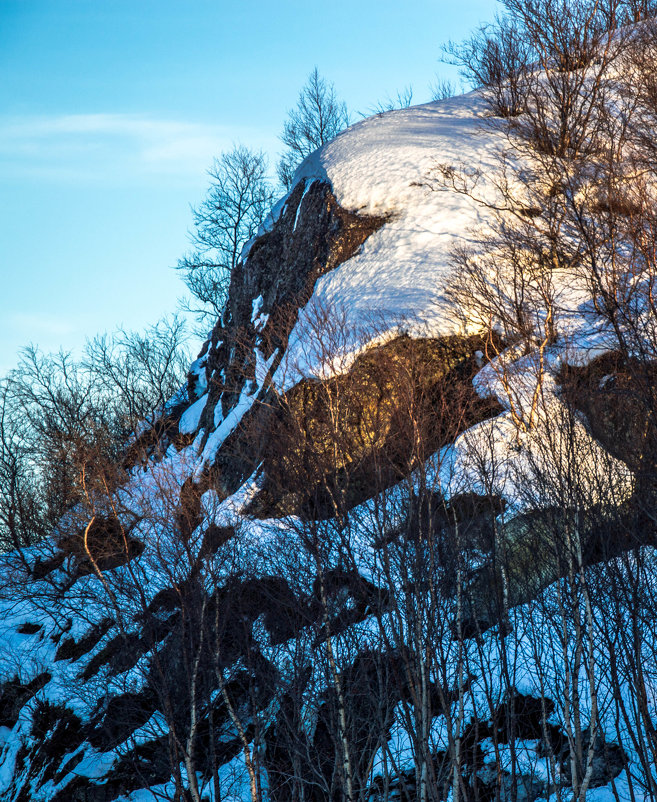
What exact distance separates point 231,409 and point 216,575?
9.40m

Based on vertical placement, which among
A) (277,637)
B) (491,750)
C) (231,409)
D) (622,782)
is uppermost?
(231,409)

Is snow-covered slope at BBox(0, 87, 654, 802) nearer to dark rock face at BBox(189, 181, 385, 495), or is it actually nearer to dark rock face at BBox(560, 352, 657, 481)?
dark rock face at BBox(189, 181, 385, 495)

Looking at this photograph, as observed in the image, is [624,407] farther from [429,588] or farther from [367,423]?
[367,423]

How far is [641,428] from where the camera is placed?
39.3 feet

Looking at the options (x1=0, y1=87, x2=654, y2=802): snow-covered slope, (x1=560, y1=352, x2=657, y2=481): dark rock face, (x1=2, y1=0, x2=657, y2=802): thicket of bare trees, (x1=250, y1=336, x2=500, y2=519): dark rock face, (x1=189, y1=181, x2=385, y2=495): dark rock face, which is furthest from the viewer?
(x1=189, y1=181, x2=385, y2=495): dark rock face

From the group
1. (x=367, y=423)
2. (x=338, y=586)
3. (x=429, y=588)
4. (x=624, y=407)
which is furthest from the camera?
(x=367, y=423)

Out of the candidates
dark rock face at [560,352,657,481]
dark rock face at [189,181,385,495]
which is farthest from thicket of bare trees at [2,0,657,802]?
dark rock face at [189,181,385,495]

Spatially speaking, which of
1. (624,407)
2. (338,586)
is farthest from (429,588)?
(624,407)

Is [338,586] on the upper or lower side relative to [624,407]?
lower

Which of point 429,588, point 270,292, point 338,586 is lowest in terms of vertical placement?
point 429,588

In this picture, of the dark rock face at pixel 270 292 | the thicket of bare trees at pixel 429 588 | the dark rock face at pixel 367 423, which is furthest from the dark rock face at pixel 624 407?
the dark rock face at pixel 270 292

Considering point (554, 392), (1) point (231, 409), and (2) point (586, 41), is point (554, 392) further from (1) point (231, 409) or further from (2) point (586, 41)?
(2) point (586, 41)

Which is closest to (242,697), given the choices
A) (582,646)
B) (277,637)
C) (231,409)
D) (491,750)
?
(277,637)

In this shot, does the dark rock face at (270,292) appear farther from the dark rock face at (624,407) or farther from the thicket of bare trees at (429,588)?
the dark rock face at (624,407)
